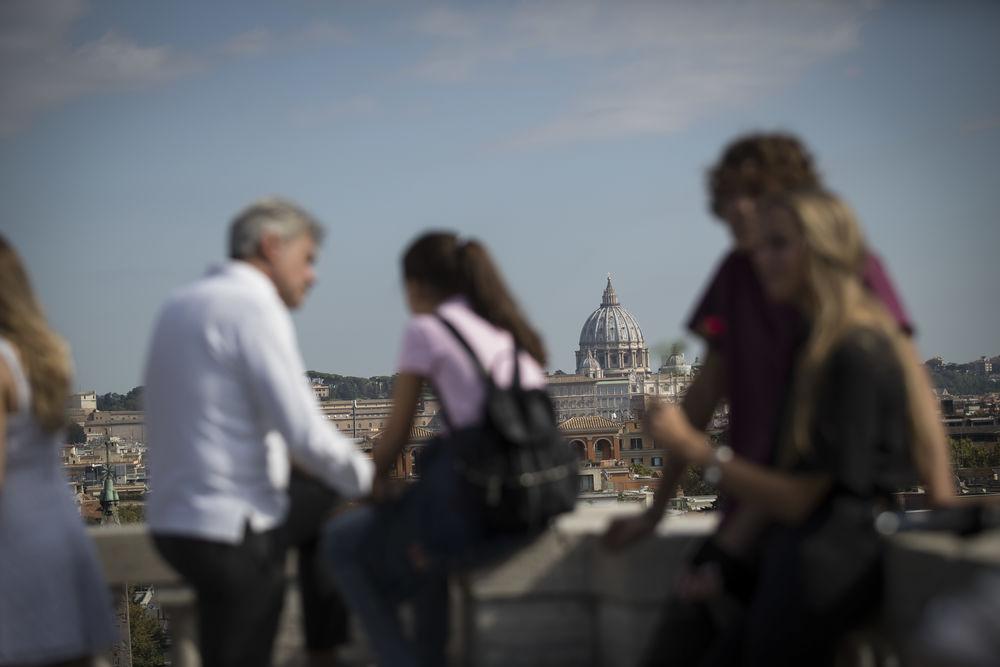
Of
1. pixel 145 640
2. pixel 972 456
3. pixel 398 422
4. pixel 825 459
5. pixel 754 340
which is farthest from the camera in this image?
pixel 972 456

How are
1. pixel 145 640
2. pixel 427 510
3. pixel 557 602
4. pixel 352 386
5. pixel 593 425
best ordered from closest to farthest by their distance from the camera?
pixel 427 510
pixel 557 602
pixel 145 640
pixel 593 425
pixel 352 386

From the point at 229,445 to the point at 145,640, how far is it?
37.4m

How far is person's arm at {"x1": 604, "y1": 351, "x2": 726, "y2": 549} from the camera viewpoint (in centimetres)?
261

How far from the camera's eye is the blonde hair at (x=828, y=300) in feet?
6.64

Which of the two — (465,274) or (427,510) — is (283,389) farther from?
(465,274)

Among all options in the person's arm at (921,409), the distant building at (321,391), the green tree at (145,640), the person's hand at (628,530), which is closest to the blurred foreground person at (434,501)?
the person's hand at (628,530)

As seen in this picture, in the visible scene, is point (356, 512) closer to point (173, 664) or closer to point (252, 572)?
point (252, 572)

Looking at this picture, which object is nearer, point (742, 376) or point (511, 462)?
point (742, 376)

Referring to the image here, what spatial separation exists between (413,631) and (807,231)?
1032 millimetres

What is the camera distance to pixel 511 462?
2.51 m

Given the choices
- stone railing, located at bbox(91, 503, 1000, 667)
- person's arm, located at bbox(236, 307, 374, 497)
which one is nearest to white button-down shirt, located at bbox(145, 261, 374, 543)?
person's arm, located at bbox(236, 307, 374, 497)

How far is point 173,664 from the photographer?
9.92ft

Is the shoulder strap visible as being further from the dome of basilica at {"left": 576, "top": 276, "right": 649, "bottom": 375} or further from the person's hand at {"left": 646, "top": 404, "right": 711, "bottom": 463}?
the dome of basilica at {"left": 576, "top": 276, "right": 649, "bottom": 375}

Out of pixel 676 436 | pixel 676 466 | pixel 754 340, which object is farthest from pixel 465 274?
pixel 676 436
